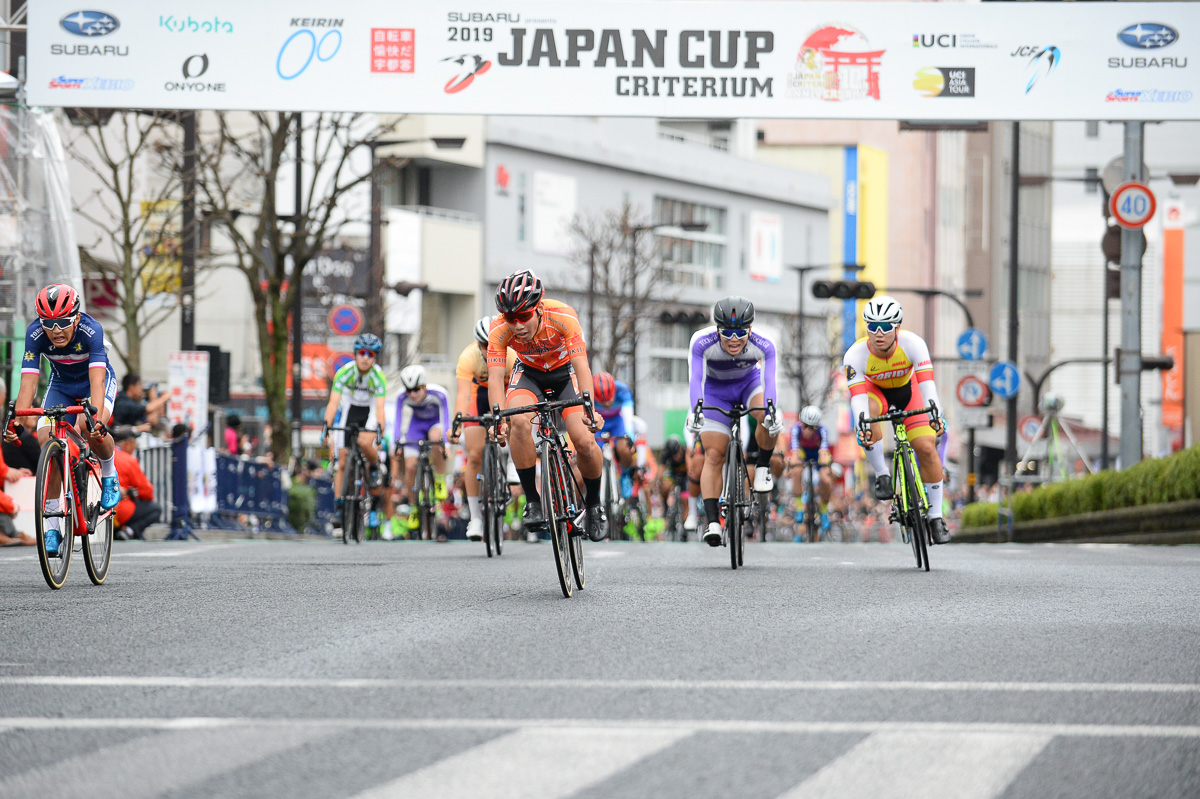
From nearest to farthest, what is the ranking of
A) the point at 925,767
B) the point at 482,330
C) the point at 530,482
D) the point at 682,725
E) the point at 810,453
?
1. the point at 925,767
2. the point at 682,725
3. the point at 530,482
4. the point at 482,330
5. the point at 810,453

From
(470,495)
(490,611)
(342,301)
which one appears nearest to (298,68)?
(470,495)

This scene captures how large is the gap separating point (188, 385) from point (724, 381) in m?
13.5

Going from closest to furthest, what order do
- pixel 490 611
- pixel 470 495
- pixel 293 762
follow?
1. pixel 293 762
2. pixel 490 611
3. pixel 470 495

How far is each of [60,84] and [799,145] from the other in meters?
76.0

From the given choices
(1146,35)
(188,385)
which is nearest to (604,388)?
(1146,35)

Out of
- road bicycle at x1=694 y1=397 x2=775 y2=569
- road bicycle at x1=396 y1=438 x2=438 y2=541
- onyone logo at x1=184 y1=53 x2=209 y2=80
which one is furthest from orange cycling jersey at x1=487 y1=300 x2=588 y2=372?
onyone logo at x1=184 y1=53 x2=209 y2=80

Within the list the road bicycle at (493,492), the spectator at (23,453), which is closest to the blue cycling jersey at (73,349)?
the road bicycle at (493,492)

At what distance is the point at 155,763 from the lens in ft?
16.8

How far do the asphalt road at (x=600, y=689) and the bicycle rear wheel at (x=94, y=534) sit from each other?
212mm

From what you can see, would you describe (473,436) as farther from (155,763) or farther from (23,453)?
(155,763)

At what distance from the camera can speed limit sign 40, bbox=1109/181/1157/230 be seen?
22.4 meters

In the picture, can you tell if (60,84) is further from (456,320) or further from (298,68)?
(456,320)

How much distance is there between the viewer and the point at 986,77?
21.2m

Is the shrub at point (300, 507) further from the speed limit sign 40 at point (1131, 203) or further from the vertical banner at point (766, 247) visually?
the vertical banner at point (766, 247)
